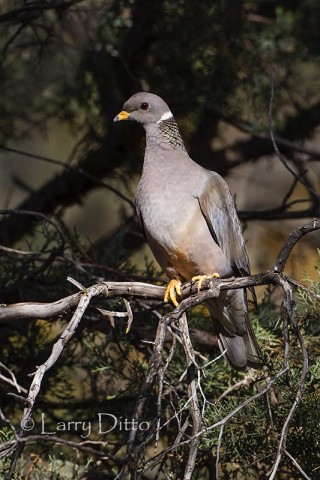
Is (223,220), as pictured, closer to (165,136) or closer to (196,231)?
(196,231)

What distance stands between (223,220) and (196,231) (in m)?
0.21

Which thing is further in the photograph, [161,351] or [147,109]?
[147,109]

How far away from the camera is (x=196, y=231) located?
3.97 meters

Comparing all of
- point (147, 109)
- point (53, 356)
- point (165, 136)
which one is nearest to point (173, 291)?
point (165, 136)

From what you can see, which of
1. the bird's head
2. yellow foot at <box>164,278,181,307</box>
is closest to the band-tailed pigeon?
yellow foot at <box>164,278,181,307</box>


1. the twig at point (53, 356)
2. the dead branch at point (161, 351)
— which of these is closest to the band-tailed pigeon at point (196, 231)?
the dead branch at point (161, 351)

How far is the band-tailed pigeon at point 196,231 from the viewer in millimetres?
3932

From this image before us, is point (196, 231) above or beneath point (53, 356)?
beneath

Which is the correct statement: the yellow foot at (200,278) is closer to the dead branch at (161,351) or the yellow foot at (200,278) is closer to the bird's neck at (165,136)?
the dead branch at (161,351)

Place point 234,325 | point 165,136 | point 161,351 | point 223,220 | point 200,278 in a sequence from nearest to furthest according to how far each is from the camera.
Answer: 1. point 161,351
2. point 200,278
3. point 223,220
4. point 234,325
5. point 165,136

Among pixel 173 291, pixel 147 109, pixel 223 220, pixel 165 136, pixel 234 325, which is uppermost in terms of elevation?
pixel 147 109

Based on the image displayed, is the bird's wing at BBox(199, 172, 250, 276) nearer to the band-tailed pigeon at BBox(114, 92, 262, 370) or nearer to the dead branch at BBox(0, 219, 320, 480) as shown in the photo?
the band-tailed pigeon at BBox(114, 92, 262, 370)

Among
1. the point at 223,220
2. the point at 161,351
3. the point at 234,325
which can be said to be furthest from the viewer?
the point at 234,325

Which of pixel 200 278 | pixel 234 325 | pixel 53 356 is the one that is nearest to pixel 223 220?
pixel 200 278
